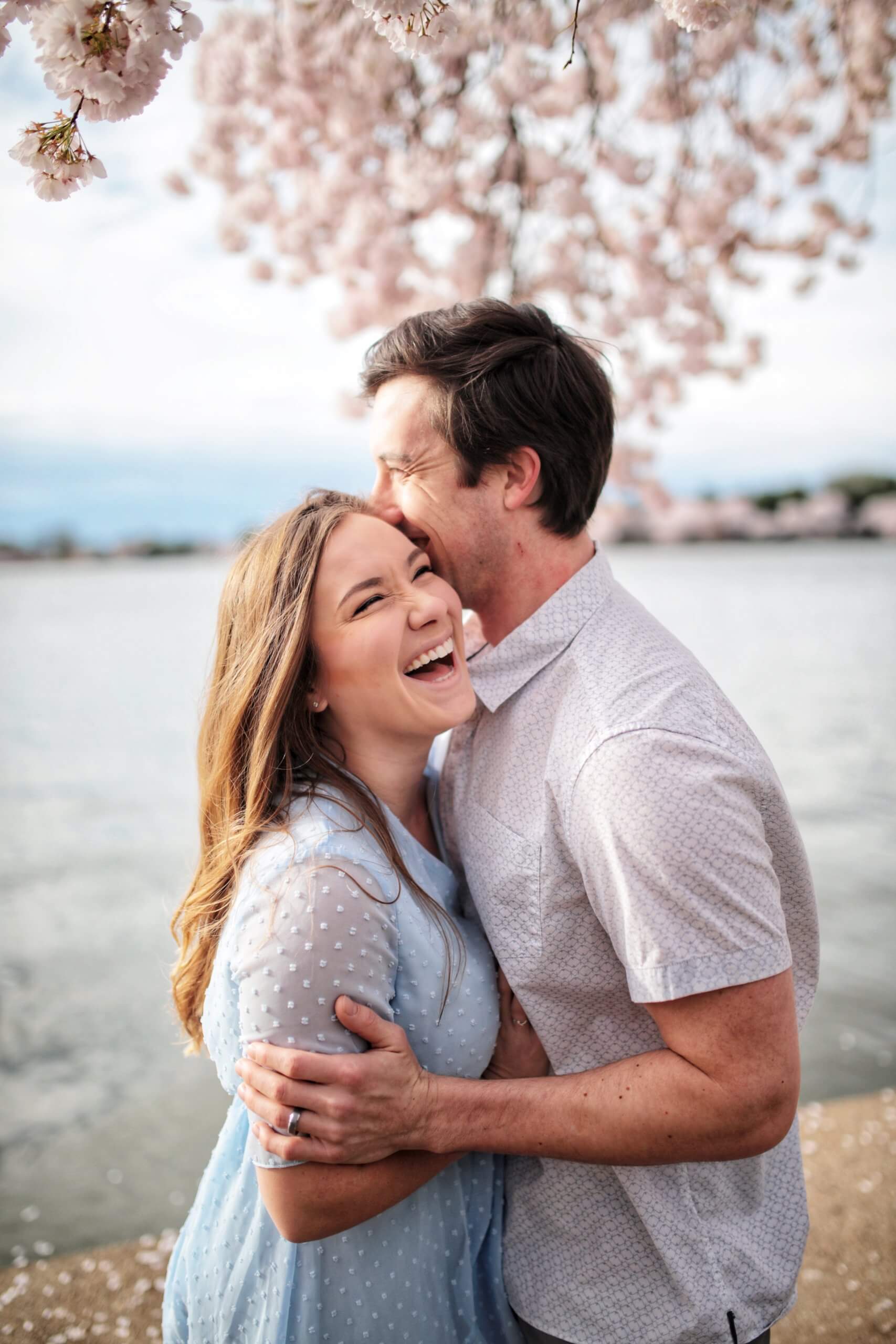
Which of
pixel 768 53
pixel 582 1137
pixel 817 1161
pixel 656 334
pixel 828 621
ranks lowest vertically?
pixel 828 621

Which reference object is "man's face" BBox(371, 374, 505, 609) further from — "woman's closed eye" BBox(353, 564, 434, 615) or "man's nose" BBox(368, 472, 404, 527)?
"woman's closed eye" BBox(353, 564, 434, 615)

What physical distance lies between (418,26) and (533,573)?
3.04ft

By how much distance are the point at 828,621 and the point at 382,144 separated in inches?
864

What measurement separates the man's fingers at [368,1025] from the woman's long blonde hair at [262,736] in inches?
6.2

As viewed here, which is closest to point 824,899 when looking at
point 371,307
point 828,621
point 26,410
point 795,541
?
point 371,307

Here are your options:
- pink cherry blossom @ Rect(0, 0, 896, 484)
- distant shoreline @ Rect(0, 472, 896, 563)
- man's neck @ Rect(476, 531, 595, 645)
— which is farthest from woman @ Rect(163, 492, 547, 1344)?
distant shoreline @ Rect(0, 472, 896, 563)

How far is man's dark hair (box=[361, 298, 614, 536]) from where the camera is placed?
1938 millimetres

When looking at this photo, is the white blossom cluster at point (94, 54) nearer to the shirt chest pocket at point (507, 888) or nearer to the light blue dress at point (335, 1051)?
the light blue dress at point (335, 1051)

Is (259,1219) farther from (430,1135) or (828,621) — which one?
(828,621)

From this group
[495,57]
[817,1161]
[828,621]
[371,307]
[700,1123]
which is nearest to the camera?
[700,1123]

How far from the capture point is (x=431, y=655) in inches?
72.0

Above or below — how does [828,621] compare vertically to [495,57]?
below

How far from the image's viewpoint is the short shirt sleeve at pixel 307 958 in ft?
4.72

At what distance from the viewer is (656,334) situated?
19.4 feet
